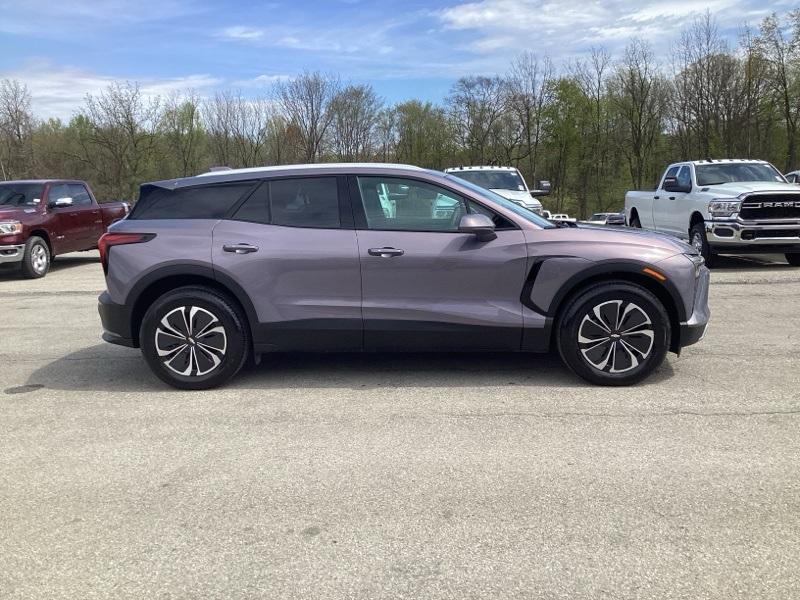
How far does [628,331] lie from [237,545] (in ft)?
10.6

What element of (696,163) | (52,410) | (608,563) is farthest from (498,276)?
(696,163)

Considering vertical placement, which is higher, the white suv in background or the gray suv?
the white suv in background

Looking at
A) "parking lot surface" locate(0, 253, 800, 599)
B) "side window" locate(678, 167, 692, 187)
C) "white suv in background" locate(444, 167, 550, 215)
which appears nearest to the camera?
"parking lot surface" locate(0, 253, 800, 599)

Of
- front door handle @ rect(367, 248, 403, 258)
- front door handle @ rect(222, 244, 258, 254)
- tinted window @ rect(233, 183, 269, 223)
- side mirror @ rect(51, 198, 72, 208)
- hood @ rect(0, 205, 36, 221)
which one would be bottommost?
front door handle @ rect(367, 248, 403, 258)

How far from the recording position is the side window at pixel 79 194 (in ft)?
46.1

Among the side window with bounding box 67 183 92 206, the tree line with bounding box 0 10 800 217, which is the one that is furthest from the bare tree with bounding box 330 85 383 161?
the side window with bounding box 67 183 92 206

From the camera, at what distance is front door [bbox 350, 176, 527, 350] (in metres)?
4.87

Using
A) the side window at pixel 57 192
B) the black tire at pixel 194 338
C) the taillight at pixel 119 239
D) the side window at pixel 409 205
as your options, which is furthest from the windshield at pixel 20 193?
the side window at pixel 409 205

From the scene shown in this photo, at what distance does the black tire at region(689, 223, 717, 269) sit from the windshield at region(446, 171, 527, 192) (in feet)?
11.9

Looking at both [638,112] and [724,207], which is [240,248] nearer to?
[724,207]

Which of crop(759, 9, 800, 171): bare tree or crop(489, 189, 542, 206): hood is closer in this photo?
crop(489, 189, 542, 206): hood

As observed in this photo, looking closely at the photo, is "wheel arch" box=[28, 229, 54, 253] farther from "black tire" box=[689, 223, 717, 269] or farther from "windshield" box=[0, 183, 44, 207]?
"black tire" box=[689, 223, 717, 269]

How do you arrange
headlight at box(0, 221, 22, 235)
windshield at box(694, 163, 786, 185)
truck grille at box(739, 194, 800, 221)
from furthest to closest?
windshield at box(694, 163, 786, 185) → headlight at box(0, 221, 22, 235) → truck grille at box(739, 194, 800, 221)

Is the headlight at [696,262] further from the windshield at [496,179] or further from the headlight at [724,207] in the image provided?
the windshield at [496,179]
